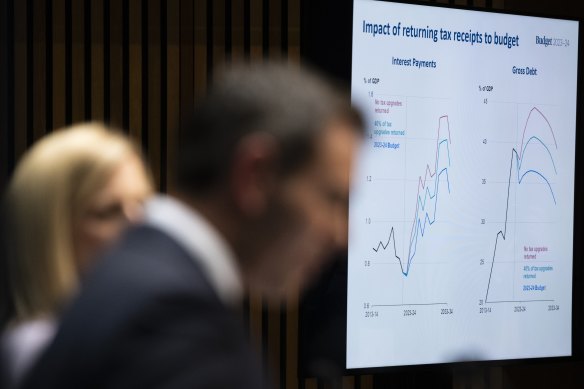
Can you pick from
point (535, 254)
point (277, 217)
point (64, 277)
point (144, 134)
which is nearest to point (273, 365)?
point (144, 134)

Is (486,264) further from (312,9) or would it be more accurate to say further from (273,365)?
(273,365)

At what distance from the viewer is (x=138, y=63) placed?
147 inches

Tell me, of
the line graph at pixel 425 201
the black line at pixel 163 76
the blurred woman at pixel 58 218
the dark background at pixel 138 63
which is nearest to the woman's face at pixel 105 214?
the blurred woman at pixel 58 218

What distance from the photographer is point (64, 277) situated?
1.80 m

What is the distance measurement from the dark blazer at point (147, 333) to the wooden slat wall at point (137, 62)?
9.23 feet

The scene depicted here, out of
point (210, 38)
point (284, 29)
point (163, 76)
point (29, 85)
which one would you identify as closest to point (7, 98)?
point (29, 85)

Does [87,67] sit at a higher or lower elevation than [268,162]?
higher

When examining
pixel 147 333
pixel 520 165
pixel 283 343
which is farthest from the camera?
pixel 283 343

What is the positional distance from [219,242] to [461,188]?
1.96 meters

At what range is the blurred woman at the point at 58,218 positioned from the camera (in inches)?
70.2

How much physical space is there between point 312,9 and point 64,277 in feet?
3.79

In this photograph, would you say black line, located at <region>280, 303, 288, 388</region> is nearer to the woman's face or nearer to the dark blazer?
the woman's face

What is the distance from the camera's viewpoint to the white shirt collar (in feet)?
3.03

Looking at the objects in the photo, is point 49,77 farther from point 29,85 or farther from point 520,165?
point 520,165
